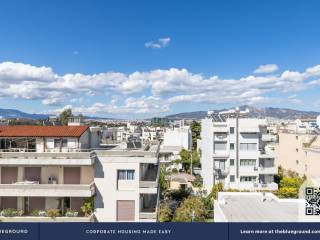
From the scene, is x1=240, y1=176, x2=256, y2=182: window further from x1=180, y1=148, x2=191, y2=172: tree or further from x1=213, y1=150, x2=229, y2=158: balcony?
x1=180, y1=148, x2=191, y2=172: tree

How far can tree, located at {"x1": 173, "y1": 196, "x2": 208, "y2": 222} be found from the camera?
98.3ft

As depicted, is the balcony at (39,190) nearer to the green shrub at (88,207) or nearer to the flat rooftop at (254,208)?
the green shrub at (88,207)

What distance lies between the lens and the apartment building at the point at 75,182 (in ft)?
79.6

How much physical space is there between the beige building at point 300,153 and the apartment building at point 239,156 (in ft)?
28.1

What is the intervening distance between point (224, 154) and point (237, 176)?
3.13m

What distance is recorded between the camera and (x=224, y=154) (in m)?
45.2

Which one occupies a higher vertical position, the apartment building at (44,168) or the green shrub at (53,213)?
the apartment building at (44,168)

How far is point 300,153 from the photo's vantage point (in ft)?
181

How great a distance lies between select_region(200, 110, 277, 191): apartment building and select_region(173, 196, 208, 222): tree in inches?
445

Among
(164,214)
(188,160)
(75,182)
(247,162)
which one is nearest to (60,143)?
(75,182)

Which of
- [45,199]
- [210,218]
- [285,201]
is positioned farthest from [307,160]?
[45,199]

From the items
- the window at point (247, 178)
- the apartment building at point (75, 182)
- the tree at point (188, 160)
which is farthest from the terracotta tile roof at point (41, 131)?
the tree at point (188, 160)
